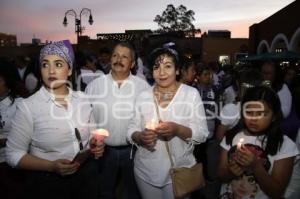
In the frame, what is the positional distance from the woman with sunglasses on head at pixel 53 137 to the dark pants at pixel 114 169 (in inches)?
52.0

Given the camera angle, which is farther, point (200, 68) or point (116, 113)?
point (200, 68)

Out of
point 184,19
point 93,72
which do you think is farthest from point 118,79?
point 184,19

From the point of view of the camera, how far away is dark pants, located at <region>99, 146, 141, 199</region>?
14.6ft

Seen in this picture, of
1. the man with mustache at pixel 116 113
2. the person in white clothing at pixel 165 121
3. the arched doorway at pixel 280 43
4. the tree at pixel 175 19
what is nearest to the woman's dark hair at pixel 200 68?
the man with mustache at pixel 116 113

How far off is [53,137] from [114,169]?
5.85 ft

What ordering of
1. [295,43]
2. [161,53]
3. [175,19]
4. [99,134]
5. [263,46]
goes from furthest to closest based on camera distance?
[175,19] → [263,46] → [295,43] → [161,53] → [99,134]

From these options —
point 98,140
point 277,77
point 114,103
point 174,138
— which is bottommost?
point 174,138

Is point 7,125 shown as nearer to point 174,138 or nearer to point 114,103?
point 114,103

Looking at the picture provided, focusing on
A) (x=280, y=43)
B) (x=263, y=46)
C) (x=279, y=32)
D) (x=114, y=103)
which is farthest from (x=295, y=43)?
(x=114, y=103)

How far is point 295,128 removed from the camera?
195 inches

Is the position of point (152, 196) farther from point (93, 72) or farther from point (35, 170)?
point (93, 72)

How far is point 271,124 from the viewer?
3.02 metres

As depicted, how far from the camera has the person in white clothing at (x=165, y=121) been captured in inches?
131

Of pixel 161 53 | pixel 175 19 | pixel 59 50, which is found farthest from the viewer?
pixel 175 19
